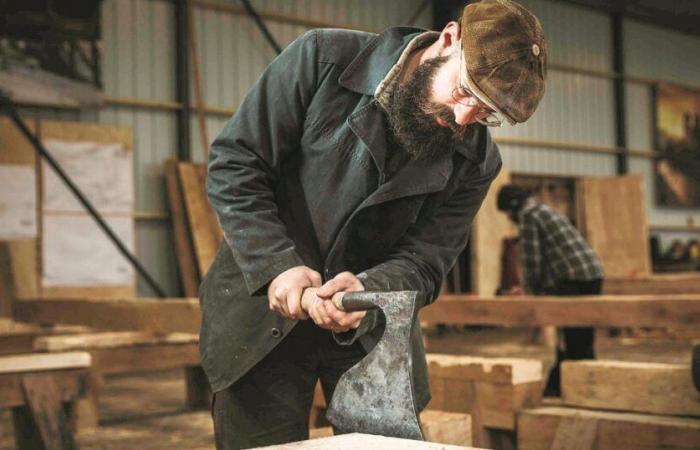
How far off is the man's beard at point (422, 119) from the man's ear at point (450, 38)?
2 centimetres

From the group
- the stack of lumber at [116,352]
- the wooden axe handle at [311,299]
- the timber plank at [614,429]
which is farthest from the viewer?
the stack of lumber at [116,352]

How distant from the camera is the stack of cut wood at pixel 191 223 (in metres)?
10.3

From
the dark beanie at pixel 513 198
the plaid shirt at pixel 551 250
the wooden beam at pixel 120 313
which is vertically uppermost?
the dark beanie at pixel 513 198

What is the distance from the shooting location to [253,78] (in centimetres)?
1174

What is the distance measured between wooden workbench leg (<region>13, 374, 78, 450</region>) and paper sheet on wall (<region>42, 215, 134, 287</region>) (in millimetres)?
6331

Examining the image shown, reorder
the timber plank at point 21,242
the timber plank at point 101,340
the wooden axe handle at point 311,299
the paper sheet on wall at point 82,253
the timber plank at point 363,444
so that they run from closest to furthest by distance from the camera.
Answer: the timber plank at point 363,444 → the wooden axe handle at point 311,299 → the timber plank at point 101,340 → the timber plank at point 21,242 → the paper sheet on wall at point 82,253

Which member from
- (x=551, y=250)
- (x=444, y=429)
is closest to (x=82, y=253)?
(x=551, y=250)

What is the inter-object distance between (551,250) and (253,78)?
6.30 m

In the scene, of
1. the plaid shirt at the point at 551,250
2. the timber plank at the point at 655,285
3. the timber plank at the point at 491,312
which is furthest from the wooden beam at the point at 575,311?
the timber plank at the point at 655,285

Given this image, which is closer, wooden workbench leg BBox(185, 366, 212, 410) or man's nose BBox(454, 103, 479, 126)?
man's nose BBox(454, 103, 479, 126)

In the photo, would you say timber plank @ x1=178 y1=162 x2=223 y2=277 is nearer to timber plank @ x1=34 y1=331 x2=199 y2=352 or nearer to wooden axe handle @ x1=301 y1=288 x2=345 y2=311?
timber plank @ x1=34 y1=331 x2=199 y2=352

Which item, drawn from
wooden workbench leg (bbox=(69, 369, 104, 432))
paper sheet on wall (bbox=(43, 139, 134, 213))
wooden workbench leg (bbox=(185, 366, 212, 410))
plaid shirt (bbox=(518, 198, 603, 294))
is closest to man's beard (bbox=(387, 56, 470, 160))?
wooden workbench leg (bbox=(69, 369, 104, 432))

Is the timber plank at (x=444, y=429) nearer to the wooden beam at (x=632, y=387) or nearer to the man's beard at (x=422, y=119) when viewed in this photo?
the wooden beam at (x=632, y=387)

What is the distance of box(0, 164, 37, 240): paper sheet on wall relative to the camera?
9430mm
